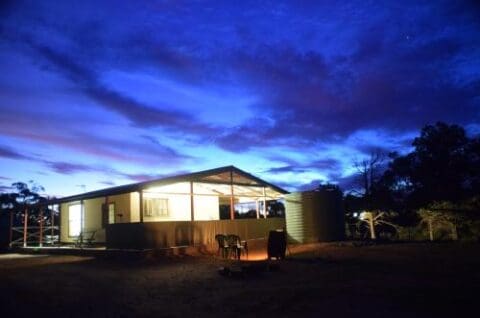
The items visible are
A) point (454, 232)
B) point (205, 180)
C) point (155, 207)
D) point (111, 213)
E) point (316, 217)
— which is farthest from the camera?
point (111, 213)

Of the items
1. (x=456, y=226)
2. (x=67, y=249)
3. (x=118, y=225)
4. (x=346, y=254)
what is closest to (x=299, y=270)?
(x=346, y=254)

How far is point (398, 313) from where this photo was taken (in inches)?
230

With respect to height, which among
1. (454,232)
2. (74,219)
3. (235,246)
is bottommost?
(454,232)

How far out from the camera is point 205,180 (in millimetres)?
21094

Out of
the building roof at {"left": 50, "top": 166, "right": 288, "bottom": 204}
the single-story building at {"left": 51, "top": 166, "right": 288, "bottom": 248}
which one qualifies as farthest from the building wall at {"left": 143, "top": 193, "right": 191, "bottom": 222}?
the building roof at {"left": 50, "top": 166, "right": 288, "bottom": 204}

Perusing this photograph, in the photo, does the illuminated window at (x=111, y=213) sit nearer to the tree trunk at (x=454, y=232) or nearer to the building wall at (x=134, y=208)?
the building wall at (x=134, y=208)

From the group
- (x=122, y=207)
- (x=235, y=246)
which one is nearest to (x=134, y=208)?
(x=122, y=207)

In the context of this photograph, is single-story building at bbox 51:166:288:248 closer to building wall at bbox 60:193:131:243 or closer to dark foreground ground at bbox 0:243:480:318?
building wall at bbox 60:193:131:243

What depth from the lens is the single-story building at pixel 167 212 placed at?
1667 centimetres

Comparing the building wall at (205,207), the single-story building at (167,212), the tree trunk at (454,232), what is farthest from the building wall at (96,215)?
the tree trunk at (454,232)

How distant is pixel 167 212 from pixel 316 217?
27.1 ft

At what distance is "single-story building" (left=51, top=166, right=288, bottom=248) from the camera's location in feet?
54.7

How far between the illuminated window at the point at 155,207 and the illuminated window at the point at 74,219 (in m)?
5.37

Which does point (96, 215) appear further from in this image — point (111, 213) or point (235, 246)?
point (235, 246)
